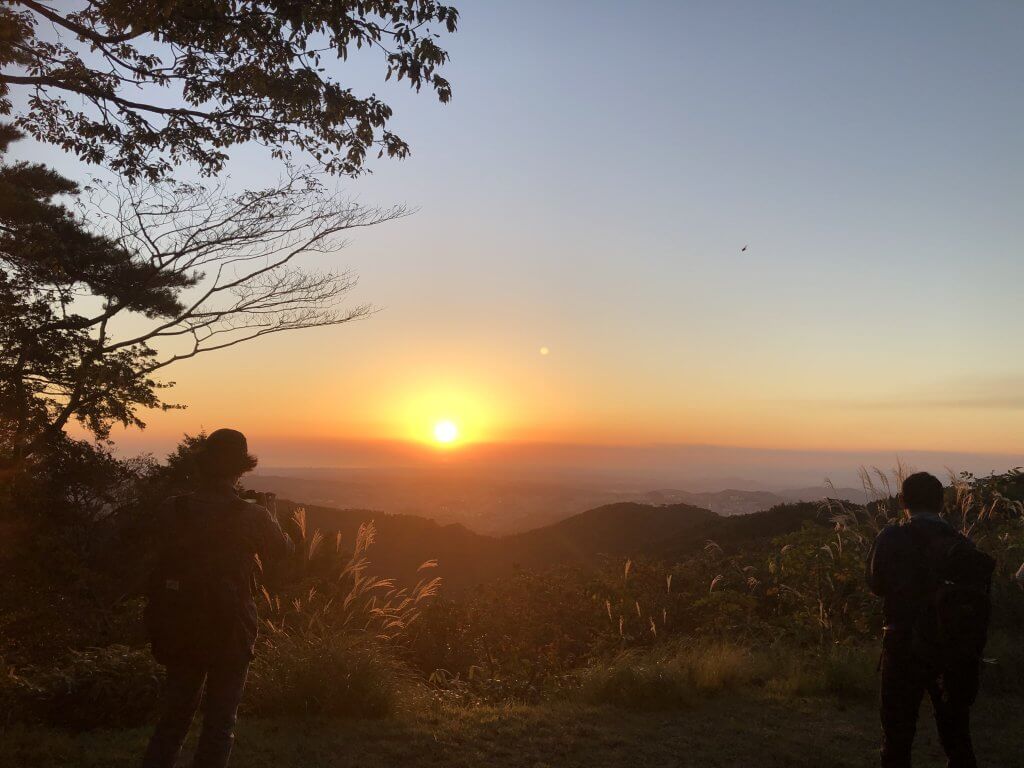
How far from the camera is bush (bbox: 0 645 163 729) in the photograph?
4.84 m

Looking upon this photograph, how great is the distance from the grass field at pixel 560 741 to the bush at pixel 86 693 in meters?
0.19

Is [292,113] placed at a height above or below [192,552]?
above

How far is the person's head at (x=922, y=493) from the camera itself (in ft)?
13.2

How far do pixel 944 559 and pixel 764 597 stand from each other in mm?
6811

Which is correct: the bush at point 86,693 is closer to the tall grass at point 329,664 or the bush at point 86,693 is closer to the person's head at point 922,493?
the tall grass at point 329,664

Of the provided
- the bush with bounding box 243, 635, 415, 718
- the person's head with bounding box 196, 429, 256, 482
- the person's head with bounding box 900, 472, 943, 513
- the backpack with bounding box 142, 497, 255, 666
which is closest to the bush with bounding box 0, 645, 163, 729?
the bush with bounding box 243, 635, 415, 718

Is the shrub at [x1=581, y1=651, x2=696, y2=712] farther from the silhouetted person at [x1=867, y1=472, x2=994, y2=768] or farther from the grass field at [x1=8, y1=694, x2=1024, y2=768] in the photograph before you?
the silhouetted person at [x1=867, y1=472, x2=994, y2=768]

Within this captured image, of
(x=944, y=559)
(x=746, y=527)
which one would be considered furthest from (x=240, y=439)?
(x=746, y=527)

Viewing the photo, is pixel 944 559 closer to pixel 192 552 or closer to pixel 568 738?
pixel 568 738

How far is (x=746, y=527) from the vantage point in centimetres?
2469

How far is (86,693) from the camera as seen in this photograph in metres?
4.98

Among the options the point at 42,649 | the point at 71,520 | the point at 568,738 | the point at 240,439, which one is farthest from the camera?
the point at 71,520

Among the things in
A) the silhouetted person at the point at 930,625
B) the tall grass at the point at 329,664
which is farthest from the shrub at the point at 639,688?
the silhouetted person at the point at 930,625

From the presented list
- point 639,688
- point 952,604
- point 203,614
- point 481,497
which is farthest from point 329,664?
point 481,497
